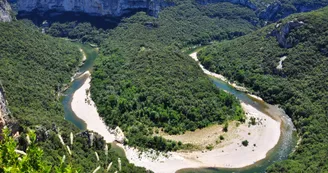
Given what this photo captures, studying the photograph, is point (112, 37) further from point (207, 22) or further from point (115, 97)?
point (115, 97)

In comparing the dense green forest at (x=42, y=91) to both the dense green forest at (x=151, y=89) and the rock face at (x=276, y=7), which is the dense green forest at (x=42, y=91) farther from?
the rock face at (x=276, y=7)

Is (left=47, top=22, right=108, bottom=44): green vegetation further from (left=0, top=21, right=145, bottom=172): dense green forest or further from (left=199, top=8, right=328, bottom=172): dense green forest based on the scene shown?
(left=199, top=8, right=328, bottom=172): dense green forest

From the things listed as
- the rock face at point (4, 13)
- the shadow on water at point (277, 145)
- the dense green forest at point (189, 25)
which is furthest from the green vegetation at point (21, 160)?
the dense green forest at point (189, 25)

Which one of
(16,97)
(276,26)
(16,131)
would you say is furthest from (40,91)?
(276,26)

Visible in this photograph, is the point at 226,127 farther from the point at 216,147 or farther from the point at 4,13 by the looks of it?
the point at 4,13

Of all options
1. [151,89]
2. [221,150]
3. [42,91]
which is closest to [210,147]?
[221,150]
